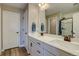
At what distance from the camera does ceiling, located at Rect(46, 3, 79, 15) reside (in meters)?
1.75

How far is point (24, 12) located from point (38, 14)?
0.35 meters

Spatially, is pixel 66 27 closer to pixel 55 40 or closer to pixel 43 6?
pixel 55 40


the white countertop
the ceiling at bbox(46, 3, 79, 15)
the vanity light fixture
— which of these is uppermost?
the vanity light fixture

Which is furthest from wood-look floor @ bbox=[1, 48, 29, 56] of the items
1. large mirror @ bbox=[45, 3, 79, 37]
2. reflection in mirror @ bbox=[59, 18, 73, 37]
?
reflection in mirror @ bbox=[59, 18, 73, 37]

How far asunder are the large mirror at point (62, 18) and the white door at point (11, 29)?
664 millimetres

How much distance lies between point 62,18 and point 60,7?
0.70 ft

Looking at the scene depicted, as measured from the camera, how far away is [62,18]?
6.19 feet

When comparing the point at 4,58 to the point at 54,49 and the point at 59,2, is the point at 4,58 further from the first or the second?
the point at 59,2

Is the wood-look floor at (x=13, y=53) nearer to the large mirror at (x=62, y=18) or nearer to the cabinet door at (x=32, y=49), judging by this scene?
the cabinet door at (x=32, y=49)

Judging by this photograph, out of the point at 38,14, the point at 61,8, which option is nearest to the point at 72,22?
the point at 61,8

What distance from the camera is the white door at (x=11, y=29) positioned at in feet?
6.67

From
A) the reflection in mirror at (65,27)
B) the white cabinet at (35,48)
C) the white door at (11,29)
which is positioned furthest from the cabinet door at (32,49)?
the reflection in mirror at (65,27)

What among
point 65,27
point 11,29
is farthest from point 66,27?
point 11,29

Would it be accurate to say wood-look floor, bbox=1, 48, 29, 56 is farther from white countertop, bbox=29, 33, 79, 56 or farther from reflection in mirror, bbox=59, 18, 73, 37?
reflection in mirror, bbox=59, 18, 73, 37
